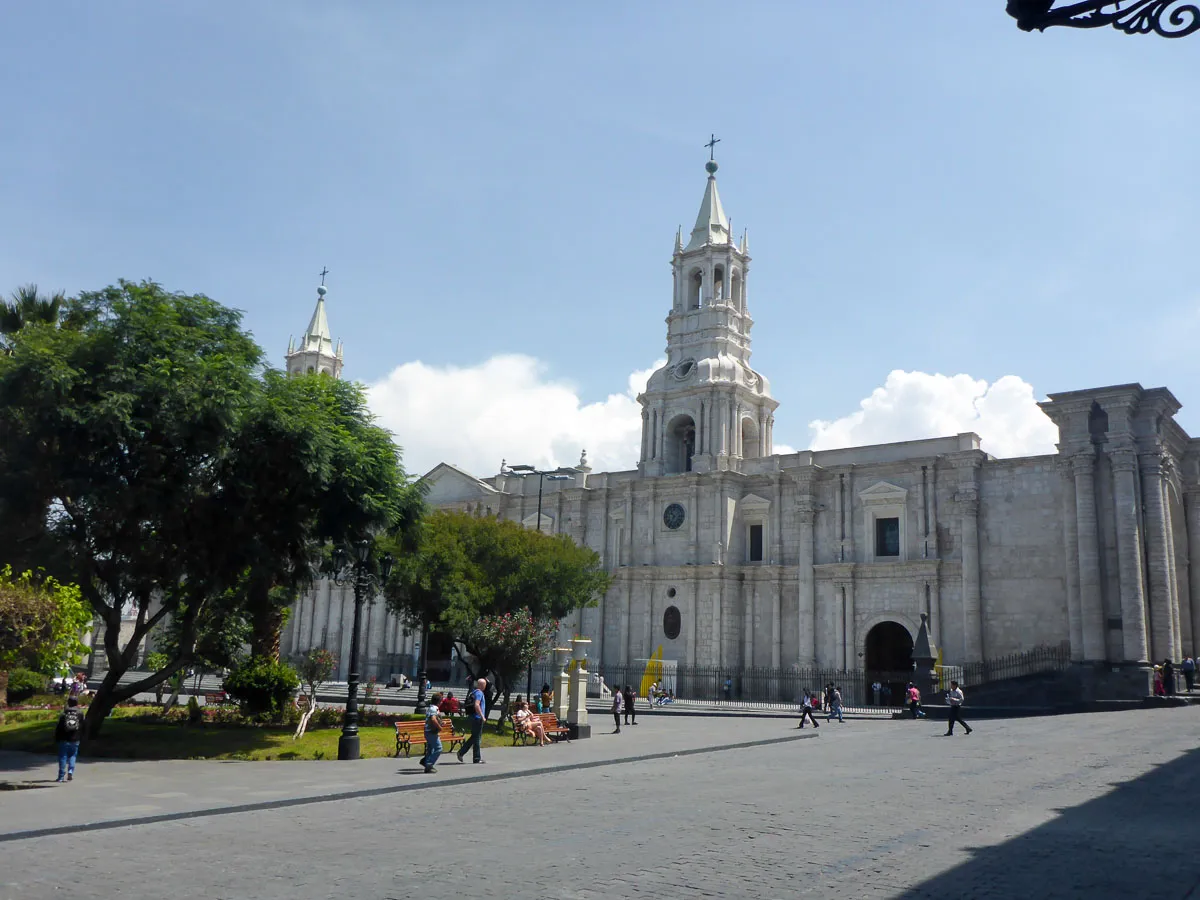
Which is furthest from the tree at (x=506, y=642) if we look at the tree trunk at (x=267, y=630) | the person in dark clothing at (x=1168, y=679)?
the person in dark clothing at (x=1168, y=679)

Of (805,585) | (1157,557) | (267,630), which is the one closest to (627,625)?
(805,585)

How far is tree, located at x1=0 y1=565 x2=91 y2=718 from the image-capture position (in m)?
16.6

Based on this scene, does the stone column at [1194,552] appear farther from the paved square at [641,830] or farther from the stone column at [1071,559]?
the paved square at [641,830]

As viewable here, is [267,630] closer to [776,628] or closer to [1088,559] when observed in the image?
[776,628]

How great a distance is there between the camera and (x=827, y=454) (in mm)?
44188

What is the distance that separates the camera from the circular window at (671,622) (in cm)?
4491

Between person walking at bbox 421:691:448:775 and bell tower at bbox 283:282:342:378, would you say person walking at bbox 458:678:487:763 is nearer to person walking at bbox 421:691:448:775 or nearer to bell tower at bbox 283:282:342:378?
person walking at bbox 421:691:448:775

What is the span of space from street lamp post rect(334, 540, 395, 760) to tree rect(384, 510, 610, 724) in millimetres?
3094

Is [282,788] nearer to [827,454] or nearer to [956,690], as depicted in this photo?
[956,690]

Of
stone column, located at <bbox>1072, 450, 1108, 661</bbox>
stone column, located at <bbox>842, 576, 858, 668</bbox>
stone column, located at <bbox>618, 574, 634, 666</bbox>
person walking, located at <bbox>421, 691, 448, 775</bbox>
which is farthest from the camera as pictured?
stone column, located at <bbox>618, 574, 634, 666</bbox>

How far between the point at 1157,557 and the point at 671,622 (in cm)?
2060

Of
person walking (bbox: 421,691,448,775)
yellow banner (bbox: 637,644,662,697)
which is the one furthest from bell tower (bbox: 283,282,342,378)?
person walking (bbox: 421,691,448,775)

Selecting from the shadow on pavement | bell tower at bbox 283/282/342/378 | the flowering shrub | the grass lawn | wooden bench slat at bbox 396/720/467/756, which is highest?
bell tower at bbox 283/282/342/378

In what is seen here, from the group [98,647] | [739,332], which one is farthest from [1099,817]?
[98,647]
